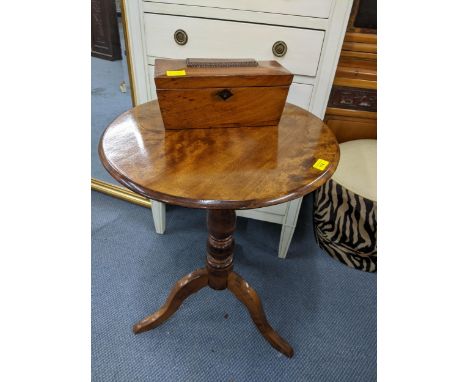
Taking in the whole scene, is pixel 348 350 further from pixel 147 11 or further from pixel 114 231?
pixel 147 11

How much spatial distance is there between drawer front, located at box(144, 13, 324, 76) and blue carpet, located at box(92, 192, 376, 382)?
0.90m

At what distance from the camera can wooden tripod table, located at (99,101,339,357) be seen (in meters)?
0.58

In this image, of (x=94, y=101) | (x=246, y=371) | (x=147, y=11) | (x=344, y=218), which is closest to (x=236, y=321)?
(x=246, y=371)

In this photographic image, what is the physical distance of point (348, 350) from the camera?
1.17 m

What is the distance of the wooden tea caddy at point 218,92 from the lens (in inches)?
28.1

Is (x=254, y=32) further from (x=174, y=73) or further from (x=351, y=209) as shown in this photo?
(x=351, y=209)

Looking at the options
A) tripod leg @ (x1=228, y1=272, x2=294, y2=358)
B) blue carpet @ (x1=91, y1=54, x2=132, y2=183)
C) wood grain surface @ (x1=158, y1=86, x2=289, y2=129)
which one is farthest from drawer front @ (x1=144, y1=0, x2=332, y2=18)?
tripod leg @ (x1=228, y1=272, x2=294, y2=358)

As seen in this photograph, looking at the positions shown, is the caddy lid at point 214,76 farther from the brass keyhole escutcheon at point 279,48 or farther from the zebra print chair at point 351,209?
the zebra print chair at point 351,209

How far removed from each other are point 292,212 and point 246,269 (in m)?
0.37

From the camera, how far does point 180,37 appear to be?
101 centimetres

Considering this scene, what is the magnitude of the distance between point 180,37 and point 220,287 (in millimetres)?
870

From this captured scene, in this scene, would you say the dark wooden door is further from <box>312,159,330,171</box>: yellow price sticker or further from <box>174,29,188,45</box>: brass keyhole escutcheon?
<box>312,159,330,171</box>: yellow price sticker

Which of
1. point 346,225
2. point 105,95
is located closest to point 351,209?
point 346,225

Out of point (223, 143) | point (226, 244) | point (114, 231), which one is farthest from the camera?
point (114, 231)
